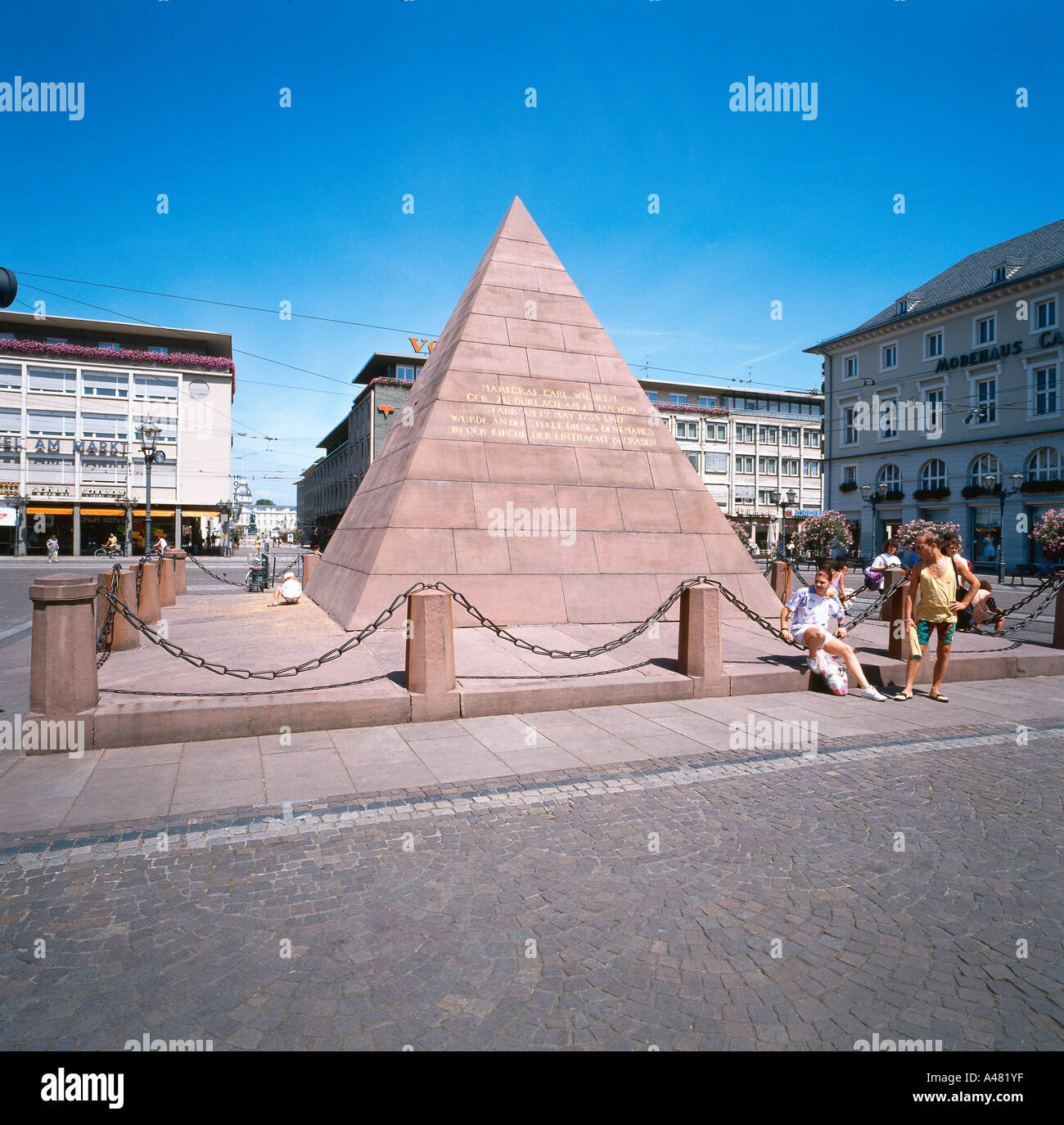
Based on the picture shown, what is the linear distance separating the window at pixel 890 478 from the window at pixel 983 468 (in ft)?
17.6

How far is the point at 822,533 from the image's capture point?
139ft

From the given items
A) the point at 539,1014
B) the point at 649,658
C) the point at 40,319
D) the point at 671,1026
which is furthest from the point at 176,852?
the point at 40,319

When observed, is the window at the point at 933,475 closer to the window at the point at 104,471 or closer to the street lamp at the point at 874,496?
the street lamp at the point at 874,496

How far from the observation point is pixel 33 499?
4519 cm

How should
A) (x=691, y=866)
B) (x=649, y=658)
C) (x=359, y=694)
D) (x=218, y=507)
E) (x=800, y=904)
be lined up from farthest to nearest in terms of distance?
(x=218, y=507) → (x=649, y=658) → (x=359, y=694) → (x=691, y=866) → (x=800, y=904)

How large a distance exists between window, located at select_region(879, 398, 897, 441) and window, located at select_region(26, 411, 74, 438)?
55917 millimetres

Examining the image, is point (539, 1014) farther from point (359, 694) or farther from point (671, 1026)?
point (359, 694)

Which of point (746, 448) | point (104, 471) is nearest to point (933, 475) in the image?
point (746, 448)

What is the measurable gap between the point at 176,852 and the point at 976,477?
47.0 meters

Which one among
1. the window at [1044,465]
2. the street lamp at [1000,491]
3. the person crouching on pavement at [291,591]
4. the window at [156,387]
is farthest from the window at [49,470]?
the window at [1044,465]

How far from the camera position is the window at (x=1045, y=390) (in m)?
36.5

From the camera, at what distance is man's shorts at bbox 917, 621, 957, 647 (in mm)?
7789

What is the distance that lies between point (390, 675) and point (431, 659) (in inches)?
39.1
